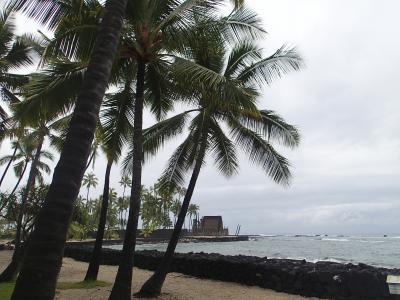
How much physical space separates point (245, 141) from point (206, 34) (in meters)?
5.18

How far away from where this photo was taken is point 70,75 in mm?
11852

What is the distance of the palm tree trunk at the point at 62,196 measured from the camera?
429cm

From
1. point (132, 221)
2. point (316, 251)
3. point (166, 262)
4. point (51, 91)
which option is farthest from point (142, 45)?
point (316, 251)

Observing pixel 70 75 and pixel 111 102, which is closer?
pixel 70 75

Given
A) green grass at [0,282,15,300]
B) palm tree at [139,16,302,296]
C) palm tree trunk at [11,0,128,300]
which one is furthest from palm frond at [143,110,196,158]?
palm tree trunk at [11,0,128,300]

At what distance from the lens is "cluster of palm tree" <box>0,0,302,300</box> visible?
478cm

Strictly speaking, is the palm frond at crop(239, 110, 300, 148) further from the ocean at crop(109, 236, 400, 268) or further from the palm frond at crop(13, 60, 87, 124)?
the ocean at crop(109, 236, 400, 268)

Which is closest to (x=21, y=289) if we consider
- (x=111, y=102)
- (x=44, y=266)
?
(x=44, y=266)

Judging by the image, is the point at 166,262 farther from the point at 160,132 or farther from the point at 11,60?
the point at 11,60

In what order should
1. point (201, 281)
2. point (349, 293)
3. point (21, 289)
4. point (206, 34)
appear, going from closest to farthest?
1. point (21, 289)
2. point (206, 34)
3. point (349, 293)
4. point (201, 281)

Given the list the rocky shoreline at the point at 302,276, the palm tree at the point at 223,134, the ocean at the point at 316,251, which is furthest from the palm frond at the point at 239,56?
the ocean at the point at 316,251

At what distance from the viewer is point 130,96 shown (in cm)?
1404

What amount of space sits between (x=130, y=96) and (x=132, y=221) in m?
4.46

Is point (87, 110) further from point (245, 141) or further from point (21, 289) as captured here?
point (245, 141)
